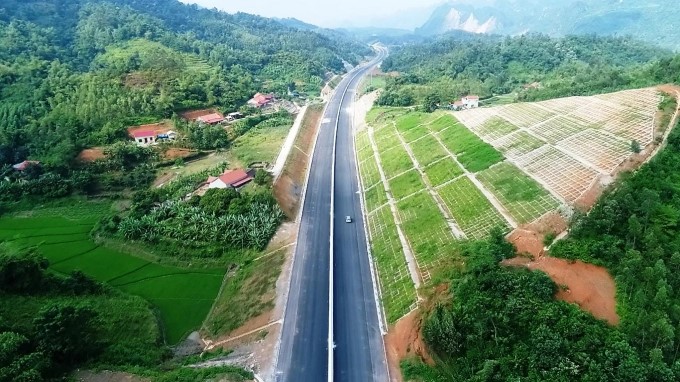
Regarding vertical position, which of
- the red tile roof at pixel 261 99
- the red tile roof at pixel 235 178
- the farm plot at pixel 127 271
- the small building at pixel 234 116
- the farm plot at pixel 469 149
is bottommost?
the farm plot at pixel 127 271

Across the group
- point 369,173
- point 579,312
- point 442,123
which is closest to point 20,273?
point 579,312

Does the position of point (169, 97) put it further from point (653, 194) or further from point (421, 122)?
point (653, 194)

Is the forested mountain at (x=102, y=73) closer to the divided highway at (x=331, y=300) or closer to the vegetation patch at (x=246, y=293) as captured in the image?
the vegetation patch at (x=246, y=293)

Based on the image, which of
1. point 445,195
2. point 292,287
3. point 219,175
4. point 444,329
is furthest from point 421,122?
point 444,329

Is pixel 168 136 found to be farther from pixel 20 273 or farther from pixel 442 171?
pixel 442 171

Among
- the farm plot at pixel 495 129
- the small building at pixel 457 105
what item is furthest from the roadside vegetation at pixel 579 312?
the small building at pixel 457 105

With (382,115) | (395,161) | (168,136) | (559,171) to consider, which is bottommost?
(168,136)
